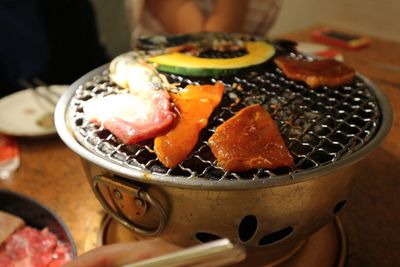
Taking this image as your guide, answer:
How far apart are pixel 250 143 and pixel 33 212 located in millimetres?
791

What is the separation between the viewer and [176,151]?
96cm

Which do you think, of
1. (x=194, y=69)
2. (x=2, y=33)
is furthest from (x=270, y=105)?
(x=2, y=33)

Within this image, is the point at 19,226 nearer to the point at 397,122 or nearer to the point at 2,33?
the point at 397,122

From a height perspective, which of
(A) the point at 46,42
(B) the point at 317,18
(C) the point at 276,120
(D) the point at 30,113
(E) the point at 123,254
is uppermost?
(C) the point at 276,120

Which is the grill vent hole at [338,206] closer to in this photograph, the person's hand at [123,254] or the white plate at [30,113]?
the person's hand at [123,254]

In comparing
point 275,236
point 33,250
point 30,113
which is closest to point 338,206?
point 275,236

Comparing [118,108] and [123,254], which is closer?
[123,254]

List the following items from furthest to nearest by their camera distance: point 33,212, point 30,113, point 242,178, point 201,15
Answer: point 201,15 → point 30,113 → point 33,212 → point 242,178

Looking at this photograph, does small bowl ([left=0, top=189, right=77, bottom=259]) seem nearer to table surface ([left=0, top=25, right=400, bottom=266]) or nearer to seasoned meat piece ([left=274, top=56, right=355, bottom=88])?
table surface ([left=0, top=25, right=400, bottom=266])

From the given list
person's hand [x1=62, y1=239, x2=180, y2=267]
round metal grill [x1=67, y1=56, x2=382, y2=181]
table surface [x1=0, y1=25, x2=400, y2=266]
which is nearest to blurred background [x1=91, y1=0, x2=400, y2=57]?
table surface [x1=0, y1=25, x2=400, y2=266]

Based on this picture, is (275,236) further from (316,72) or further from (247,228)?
(316,72)

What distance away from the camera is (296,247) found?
1224 mm

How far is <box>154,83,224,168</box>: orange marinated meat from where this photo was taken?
96 centimetres

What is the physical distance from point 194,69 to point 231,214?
0.51 metres
